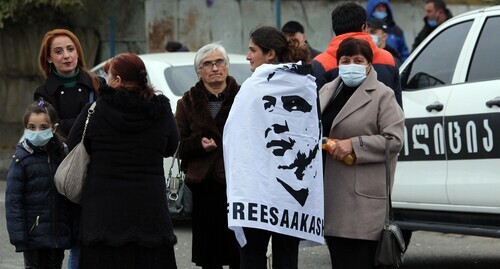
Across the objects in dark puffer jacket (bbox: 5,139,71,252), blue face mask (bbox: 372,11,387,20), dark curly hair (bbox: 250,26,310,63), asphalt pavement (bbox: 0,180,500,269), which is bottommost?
asphalt pavement (bbox: 0,180,500,269)

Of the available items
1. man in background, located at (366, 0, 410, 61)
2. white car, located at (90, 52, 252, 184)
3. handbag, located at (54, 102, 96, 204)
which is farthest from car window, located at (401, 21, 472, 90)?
man in background, located at (366, 0, 410, 61)

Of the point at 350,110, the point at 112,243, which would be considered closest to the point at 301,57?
the point at 350,110

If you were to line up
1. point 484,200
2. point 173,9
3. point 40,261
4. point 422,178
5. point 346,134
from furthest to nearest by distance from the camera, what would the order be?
point 173,9 < point 422,178 < point 484,200 < point 40,261 < point 346,134

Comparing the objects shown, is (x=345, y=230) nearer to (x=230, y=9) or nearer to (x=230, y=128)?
(x=230, y=128)

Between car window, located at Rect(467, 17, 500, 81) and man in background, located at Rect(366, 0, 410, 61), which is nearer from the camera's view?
car window, located at Rect(467, 17, 500, 81)

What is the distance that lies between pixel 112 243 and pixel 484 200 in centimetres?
305

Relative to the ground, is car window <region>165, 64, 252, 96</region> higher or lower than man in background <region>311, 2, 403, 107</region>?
lower

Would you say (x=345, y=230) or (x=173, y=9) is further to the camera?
(x=173, y=9)

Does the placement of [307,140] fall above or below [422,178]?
above

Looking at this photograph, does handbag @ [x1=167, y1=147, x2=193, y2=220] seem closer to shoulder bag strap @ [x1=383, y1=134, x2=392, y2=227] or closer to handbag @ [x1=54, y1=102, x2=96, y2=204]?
handbag @ [x1=54, y1=102, x2=96, y2=204]

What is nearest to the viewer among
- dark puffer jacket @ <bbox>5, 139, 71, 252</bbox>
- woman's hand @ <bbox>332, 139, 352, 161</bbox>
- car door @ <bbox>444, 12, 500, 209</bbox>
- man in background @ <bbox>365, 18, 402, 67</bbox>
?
woman's hand @ <bbox>332, 139, 352, 161</bbox>

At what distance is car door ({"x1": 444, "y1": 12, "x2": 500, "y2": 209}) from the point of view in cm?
838

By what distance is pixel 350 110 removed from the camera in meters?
6.98

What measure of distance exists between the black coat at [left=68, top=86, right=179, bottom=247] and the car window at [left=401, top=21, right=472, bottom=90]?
326 cm
